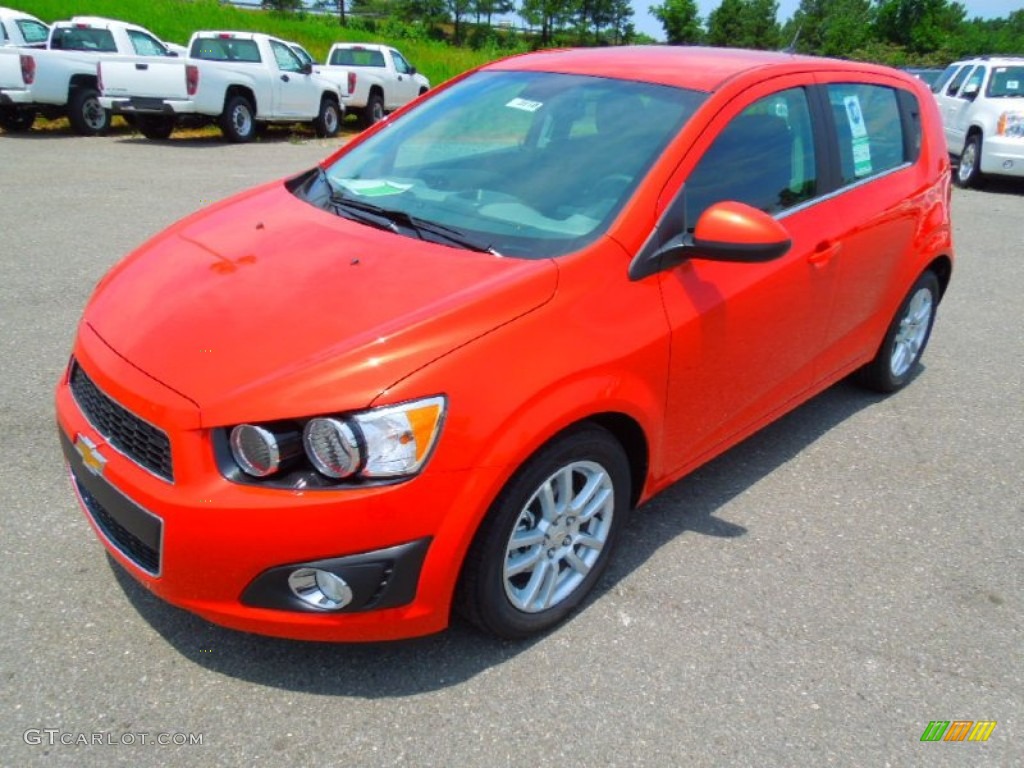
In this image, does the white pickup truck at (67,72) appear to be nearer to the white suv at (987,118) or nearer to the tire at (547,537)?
the white suv at (987,118)

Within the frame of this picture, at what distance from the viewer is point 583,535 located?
2875mm

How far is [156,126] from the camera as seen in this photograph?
15.0m

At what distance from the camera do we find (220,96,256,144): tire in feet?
48.5

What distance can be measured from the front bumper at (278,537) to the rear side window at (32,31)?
15736 mm

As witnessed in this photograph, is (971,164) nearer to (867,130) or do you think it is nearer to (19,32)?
(867,130)

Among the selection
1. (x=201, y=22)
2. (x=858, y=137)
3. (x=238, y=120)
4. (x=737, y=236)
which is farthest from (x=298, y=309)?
(x=201, y=22)

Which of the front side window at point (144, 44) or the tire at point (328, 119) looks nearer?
the front side window at point (144, 44)

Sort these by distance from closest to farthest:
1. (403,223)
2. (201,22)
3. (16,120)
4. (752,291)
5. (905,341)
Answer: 1. (403,223)
2. (752,291)
3. (905,341)
4. (16,120)
5. (201,22)

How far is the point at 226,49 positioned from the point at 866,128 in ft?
45.9

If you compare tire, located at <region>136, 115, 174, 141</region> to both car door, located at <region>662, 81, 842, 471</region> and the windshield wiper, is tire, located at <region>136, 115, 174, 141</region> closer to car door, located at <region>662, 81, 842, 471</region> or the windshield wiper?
the windshield wiper

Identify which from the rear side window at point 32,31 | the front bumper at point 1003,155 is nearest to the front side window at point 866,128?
the front bumper at point 1003,155

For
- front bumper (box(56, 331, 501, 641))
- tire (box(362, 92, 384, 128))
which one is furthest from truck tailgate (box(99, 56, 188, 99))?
front bumper (box(56, 331, 501, 641))

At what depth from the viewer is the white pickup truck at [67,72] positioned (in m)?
13.5

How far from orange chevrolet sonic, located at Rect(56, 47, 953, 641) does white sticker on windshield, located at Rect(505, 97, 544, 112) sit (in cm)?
2
